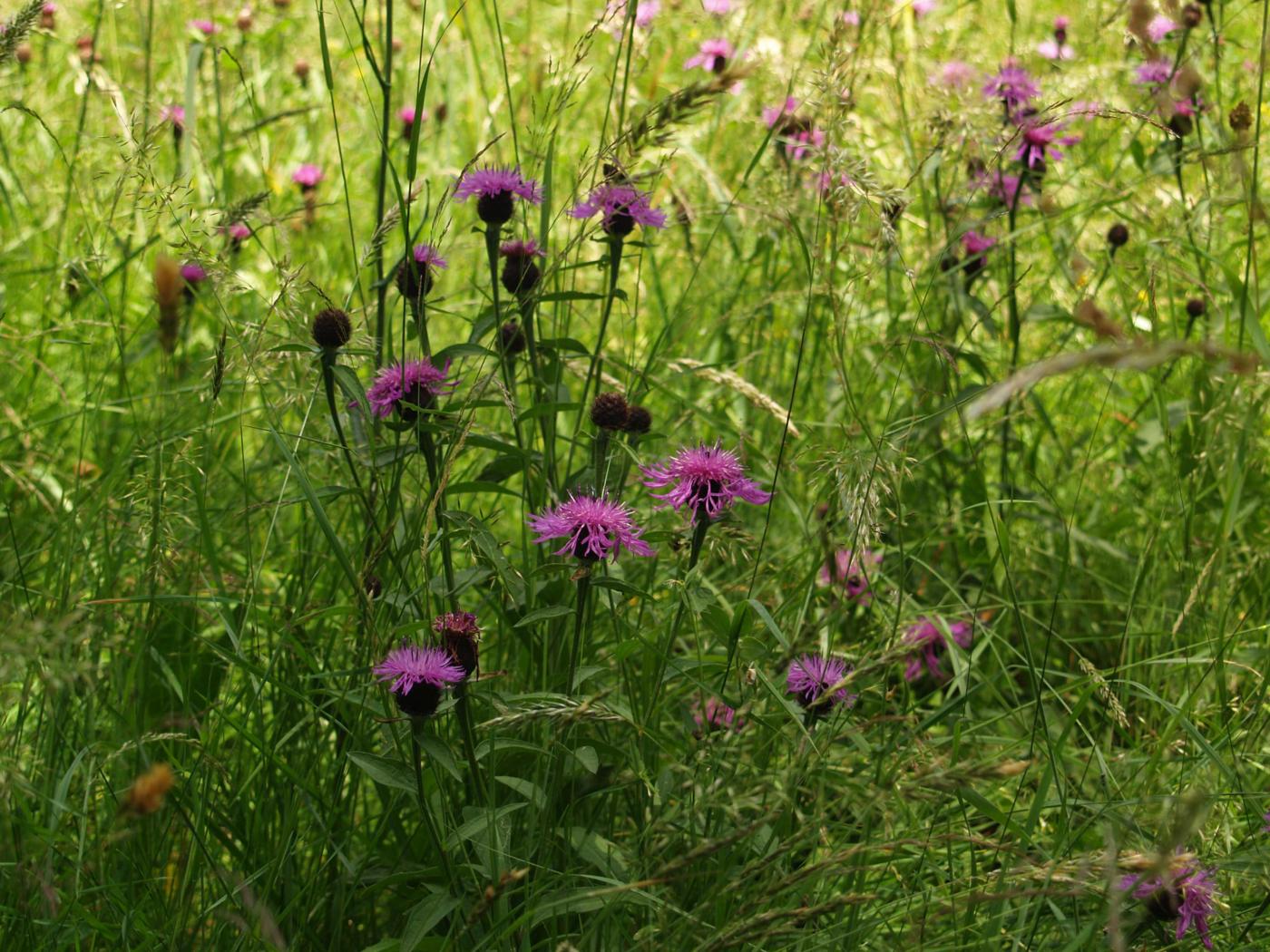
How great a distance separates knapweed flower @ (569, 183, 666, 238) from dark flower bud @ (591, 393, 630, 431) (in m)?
0.21

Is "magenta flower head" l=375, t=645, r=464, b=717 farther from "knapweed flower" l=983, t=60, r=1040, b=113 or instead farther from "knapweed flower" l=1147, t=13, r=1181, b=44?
"knapweed flower" l=1147, t=13, r=1181, b=44

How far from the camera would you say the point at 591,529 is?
119 centimetres

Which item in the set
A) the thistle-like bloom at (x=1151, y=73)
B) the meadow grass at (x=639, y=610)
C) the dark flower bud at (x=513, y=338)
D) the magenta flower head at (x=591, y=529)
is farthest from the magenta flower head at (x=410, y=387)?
the thistle-like bloom at (x=1151, y=73)

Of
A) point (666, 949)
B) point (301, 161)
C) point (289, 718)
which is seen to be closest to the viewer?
point (666, 949)

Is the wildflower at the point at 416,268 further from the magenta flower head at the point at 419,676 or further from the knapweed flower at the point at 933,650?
the knapweed flower at the point at 933,650

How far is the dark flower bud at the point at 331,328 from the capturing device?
129 cm

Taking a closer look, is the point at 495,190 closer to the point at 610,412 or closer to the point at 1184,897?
the point at 610,412

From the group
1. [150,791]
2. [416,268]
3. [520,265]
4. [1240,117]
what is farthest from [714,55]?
[150,791]

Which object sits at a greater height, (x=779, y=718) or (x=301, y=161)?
(x=301, y=161)

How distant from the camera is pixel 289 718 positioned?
145cm

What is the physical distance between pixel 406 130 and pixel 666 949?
1.96 meters

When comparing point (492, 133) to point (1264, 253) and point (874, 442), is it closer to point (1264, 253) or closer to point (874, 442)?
point (874, 442)

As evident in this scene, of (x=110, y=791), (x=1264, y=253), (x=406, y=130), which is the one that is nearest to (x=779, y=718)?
(x=110, y=791)

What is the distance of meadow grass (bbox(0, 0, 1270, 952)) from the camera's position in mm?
1119
